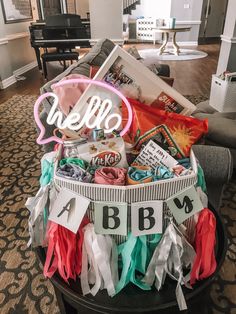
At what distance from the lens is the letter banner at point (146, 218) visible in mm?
693

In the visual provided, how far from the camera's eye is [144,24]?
8492 mm

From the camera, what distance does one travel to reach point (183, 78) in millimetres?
4742

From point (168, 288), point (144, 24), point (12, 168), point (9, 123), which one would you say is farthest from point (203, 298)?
point (144, 24)

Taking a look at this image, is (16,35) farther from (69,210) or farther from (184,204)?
(184,204)

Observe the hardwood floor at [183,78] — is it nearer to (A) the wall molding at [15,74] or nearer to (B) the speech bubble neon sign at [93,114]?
(A) the wall molding at [15,74]

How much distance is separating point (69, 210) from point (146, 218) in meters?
0.21

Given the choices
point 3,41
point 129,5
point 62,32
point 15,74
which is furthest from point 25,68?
point 129,5

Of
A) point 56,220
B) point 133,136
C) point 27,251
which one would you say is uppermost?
point 133,136

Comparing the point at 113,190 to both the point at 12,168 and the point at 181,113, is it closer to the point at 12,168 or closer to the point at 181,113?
the point at 181,113

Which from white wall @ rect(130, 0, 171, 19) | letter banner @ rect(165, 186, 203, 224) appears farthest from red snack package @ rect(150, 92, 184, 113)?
white wall @ rect(130, 0, 171, 19)

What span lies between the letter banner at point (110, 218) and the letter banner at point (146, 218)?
0.03m

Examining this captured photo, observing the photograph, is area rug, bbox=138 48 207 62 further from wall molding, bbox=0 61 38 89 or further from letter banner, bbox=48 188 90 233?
letter banner, bbox=48 188 90 233

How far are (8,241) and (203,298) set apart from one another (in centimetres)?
114

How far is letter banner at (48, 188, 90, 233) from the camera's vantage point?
0.69m
